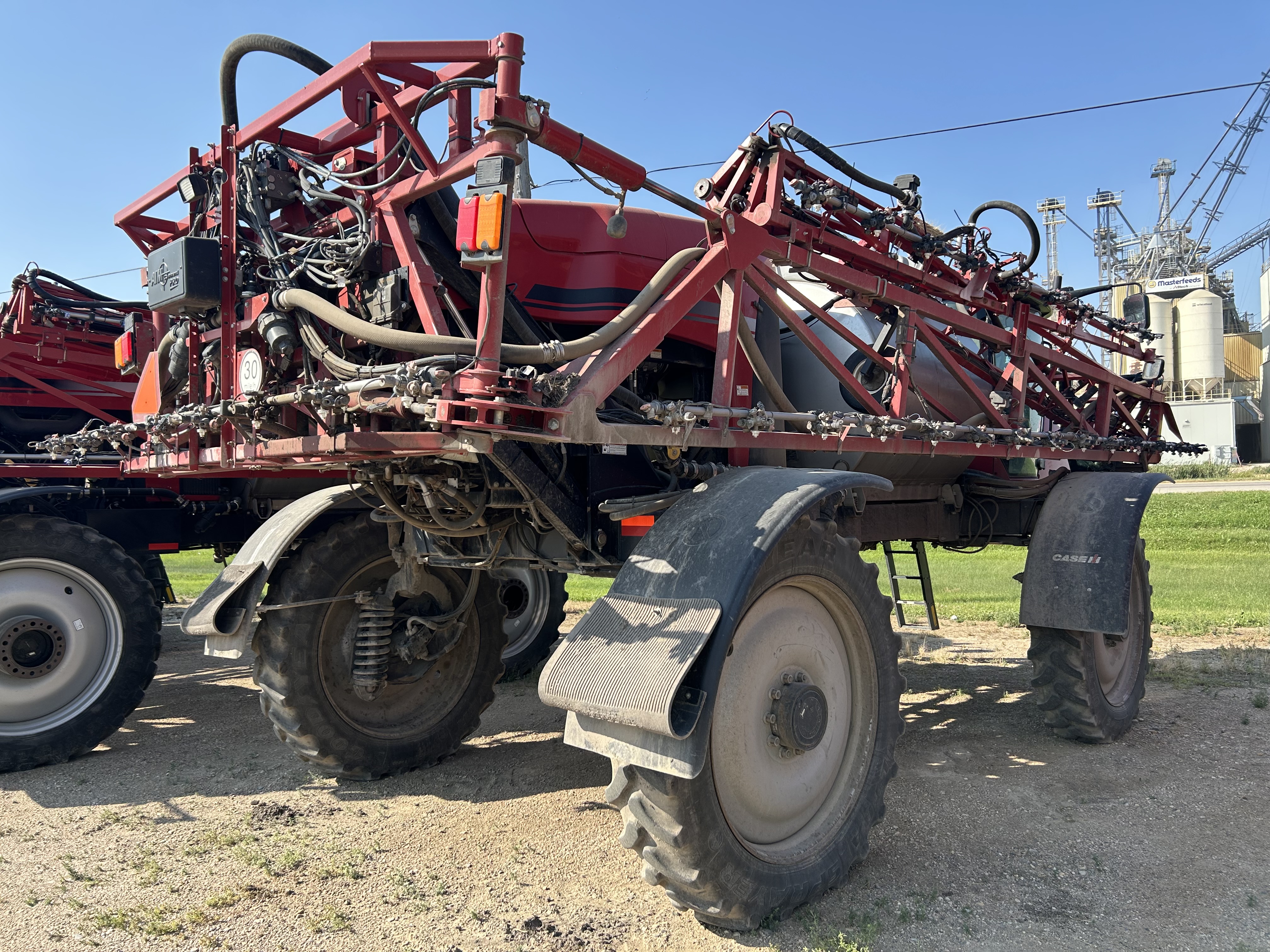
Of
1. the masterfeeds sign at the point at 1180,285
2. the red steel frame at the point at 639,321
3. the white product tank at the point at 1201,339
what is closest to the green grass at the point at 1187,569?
the red steel frame at the point at 639,321

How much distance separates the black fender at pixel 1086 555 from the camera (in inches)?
192

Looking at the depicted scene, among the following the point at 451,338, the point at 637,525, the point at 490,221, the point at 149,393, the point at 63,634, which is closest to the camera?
the point at 490,221

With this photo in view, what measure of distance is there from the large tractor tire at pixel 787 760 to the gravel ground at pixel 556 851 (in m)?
0.22

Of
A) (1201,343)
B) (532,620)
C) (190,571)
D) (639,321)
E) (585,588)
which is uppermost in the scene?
(1201,343)

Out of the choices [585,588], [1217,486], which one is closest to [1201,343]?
[1217,486]

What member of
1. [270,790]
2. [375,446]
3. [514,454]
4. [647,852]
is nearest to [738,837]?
[647,852]

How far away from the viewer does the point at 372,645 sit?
454 centimetres

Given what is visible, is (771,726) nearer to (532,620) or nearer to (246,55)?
(246,55)

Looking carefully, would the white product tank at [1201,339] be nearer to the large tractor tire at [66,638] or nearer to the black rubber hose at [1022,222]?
the black rubber hose at [1022,222]

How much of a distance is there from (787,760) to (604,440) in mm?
1350

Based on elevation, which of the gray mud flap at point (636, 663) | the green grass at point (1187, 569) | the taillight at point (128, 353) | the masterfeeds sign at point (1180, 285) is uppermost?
the masterfeeds sign at point (1180, 285)

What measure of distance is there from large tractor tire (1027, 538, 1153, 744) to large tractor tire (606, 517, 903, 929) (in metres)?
2.09

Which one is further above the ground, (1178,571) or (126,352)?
(126,352)

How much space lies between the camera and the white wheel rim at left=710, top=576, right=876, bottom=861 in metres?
3.07
